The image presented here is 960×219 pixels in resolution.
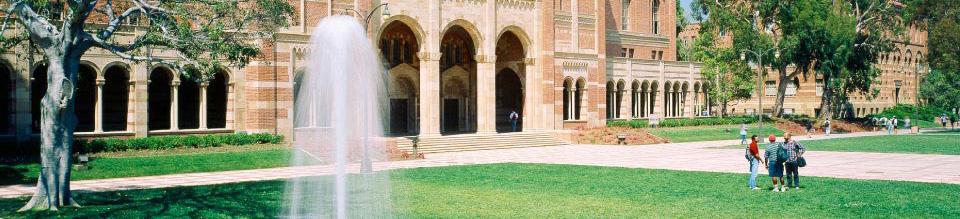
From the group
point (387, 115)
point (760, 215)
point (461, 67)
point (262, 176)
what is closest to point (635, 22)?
point (461, 67)

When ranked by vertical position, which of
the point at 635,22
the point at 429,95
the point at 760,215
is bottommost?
the point at 760,215

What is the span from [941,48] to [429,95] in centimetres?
4819

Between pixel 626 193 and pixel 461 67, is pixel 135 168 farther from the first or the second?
pixel 461 67

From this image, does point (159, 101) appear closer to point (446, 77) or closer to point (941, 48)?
point (446, 77)

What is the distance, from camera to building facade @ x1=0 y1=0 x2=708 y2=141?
32375mm

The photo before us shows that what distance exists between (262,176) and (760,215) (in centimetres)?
1511

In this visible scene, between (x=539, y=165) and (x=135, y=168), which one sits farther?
(x=539, y=165)

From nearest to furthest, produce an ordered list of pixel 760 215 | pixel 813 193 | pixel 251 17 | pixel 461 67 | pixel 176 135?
pixel 760 215
pixel 813 193
pixel 251 17
pixel 176 135
pixel 461 67

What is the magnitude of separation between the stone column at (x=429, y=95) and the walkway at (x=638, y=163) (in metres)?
3.61

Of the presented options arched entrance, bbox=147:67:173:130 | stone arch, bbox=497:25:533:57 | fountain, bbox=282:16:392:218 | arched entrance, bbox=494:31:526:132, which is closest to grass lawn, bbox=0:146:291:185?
arched entrance, bbox=147:67:173:130

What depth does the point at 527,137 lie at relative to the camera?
44688 millimetres

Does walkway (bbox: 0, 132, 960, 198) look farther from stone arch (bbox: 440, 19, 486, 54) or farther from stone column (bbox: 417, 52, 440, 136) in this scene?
stone arch (bbox: 440, 19, 486, 54)

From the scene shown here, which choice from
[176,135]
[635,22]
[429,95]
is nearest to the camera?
[176,135]

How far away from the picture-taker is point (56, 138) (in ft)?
54.9
